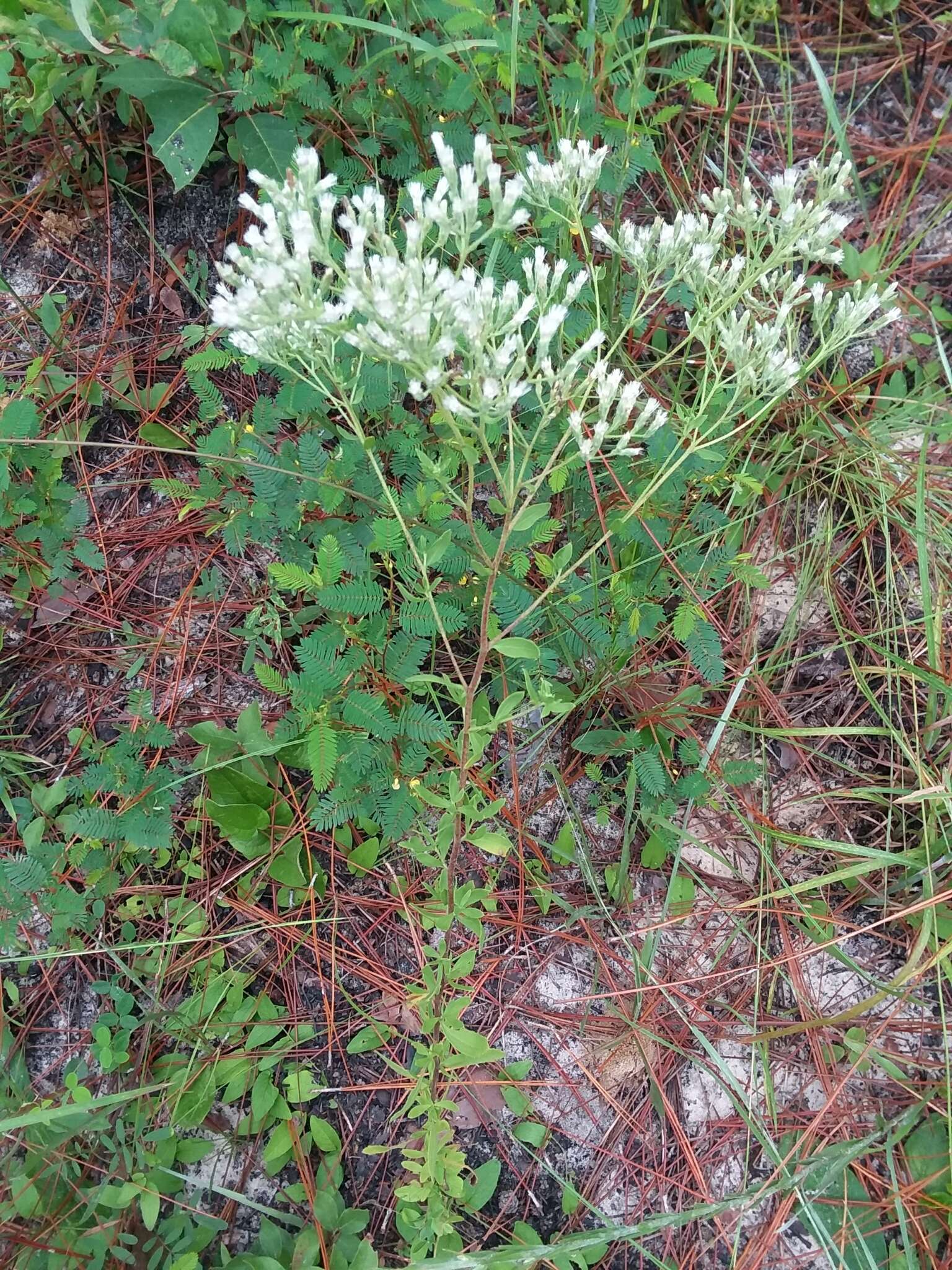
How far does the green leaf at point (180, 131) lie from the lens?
273cm

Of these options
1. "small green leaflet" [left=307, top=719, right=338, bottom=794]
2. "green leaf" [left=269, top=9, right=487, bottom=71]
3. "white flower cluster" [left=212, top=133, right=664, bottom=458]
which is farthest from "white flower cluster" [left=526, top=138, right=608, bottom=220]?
"small green leaflet" [left=307, top=719, right=338, bottom=794]

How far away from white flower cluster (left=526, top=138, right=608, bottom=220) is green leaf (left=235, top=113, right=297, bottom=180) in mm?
953

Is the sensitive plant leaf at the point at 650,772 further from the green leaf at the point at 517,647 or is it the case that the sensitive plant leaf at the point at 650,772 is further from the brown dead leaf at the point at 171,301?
the brown dead leaf at the point at 171,301

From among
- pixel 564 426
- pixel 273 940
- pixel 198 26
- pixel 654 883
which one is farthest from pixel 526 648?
pixel 198 26

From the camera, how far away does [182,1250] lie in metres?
2.35

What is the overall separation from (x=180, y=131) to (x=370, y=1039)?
9.90 feet

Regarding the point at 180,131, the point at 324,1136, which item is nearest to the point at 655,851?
the point at 324,1136

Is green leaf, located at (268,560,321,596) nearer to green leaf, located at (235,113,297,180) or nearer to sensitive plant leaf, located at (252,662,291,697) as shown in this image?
sensitive plant leaf, located at (252,662,291,697)

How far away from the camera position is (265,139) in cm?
278

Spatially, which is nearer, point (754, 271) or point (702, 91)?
point (754, 271)

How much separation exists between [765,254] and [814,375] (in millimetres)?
486

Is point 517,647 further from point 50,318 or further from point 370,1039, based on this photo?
point 50,318

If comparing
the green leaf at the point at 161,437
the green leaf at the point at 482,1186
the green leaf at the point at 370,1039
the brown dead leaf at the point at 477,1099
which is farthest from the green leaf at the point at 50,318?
the green leaf at the point at 482,1186

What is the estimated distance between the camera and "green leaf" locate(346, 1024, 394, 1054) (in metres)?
2.54
